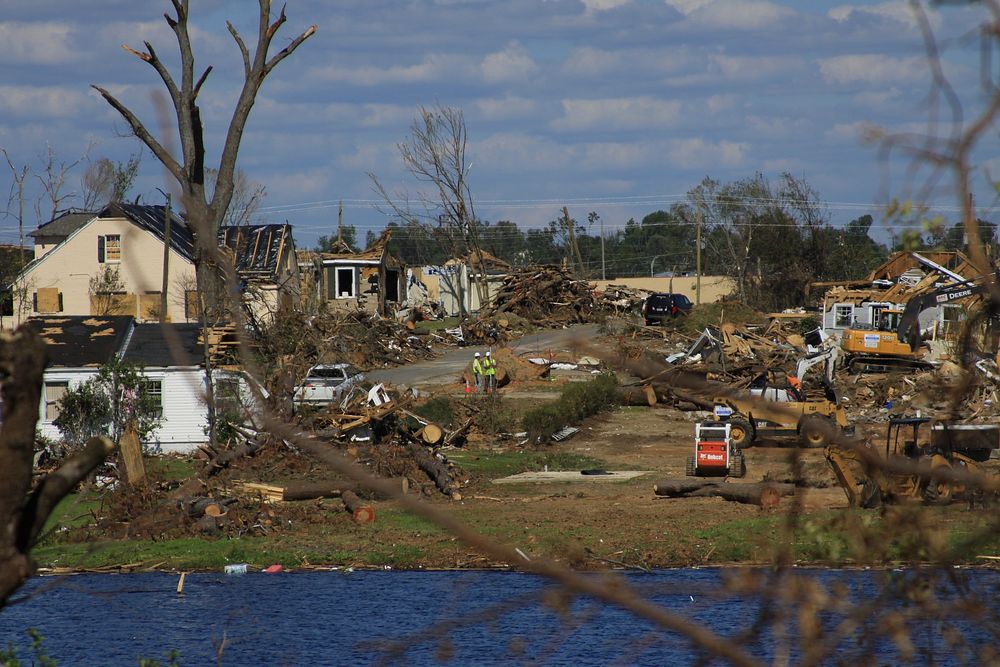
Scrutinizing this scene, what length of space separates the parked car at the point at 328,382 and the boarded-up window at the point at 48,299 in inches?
771

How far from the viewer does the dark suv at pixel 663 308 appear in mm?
52562

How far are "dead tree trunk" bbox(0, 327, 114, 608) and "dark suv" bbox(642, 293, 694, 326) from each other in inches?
1920

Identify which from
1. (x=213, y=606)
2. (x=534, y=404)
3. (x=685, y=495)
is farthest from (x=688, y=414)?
(x=213, y=606)

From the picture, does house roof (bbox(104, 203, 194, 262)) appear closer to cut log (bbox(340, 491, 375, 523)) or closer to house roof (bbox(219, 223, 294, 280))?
house roof (bbox(219, 223, 294, 280))

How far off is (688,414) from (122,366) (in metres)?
16.8

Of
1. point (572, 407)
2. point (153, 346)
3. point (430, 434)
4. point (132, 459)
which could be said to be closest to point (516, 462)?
point (430, 434)

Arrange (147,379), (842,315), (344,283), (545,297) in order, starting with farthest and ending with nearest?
(344,283)
(545,297)
(842,315)
(147,379)

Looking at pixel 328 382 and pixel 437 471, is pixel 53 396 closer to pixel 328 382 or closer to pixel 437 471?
pixel 328 382

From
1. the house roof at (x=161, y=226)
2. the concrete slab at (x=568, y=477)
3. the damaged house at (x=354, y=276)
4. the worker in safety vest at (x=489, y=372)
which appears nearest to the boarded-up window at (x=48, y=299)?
the house roof at (x=161, y=226)

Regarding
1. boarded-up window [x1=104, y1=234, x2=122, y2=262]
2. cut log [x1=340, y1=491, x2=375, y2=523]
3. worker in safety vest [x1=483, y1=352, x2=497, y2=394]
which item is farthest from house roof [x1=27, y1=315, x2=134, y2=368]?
boarded-up window [x1=104, y1=234, x2=122, y2=262]

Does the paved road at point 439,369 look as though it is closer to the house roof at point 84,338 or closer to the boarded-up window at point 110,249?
the house roof at point 84,338

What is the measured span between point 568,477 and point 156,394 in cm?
1117

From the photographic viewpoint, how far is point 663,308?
53.0 m

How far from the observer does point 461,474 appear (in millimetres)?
25828
